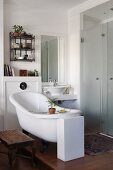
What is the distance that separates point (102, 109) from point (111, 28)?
159cm

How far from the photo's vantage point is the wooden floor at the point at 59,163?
289cm

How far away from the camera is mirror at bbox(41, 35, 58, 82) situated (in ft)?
16.1

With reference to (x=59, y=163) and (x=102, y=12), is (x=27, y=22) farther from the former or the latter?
(x=59, y=163)

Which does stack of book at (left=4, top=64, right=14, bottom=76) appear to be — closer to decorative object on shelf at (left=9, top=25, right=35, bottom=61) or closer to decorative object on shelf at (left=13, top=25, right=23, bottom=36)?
decorative object on shelf at (left=9, top=25, right=35, bottom=61)

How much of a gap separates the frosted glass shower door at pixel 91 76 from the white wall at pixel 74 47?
0.12 m

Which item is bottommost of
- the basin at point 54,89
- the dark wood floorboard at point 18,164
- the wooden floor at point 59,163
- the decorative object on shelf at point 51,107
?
the dark wood floorboard at point 18,164

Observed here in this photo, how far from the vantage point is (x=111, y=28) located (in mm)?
4371

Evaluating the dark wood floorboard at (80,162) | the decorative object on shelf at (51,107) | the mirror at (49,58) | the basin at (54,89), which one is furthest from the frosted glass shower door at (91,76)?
the dark wood floorboard at (80,162)

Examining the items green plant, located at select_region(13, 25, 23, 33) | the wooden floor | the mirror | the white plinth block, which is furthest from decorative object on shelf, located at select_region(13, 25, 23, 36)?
the wooden floor

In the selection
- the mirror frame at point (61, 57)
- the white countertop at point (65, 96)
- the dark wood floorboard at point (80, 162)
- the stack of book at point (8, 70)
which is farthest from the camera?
the mirror frame at point (61, 57)

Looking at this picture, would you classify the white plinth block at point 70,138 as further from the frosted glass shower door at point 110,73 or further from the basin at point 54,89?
the basin at point 54,89

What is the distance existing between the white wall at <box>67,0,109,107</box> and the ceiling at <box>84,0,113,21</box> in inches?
8.7

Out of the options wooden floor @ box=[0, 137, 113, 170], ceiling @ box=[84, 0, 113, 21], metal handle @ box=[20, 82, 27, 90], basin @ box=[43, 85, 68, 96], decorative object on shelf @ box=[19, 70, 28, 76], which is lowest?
wooden floor @ box=[0, 137, 113, 170]

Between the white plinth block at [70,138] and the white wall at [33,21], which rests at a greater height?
the white wall at [33,21]
